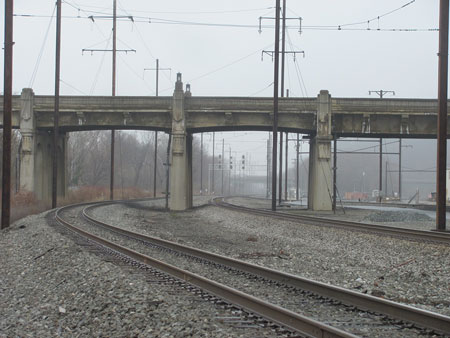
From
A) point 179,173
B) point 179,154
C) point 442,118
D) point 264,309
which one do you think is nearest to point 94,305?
point 264,309

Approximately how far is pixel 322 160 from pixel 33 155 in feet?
65.0

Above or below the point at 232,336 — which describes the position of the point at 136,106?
above

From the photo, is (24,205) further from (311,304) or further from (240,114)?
(311,304)

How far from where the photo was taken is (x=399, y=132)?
1303 inches

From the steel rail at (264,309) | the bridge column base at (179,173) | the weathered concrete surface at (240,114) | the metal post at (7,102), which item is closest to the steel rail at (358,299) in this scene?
the steel rail at (264,309)

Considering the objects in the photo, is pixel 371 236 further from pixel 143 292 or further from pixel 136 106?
pixel 136 106

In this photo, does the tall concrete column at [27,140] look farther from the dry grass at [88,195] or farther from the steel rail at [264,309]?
the steel rail at [264,309]

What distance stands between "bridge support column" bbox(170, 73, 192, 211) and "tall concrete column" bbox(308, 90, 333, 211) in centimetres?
871

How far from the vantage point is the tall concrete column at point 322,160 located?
33.1 metres

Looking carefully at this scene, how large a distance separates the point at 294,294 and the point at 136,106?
28390mm

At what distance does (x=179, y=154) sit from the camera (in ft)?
112

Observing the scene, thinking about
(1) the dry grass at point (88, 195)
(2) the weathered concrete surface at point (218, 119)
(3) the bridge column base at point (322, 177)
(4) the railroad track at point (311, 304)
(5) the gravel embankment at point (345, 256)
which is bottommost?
(1) the dry grass at point (88, 195)

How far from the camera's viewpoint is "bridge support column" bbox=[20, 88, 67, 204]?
35.4 m

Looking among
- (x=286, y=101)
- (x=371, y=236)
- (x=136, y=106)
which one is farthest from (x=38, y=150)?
(x=371, y=236)
